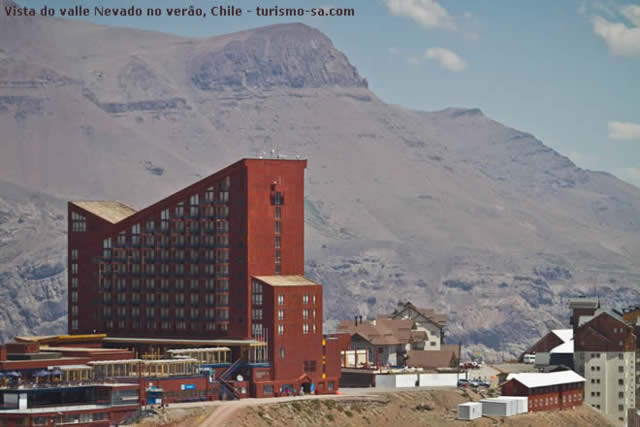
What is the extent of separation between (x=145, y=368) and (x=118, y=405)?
13.2 metres

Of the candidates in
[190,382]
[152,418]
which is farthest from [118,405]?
[190,382]

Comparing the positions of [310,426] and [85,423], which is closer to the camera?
[85,423]

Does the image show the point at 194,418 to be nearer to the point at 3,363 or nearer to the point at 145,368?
the point at 145,368

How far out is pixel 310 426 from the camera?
200 m

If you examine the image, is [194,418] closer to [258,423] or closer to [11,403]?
[258,423]

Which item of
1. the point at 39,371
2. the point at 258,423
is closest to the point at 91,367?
the point at 39,371

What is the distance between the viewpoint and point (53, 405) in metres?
179

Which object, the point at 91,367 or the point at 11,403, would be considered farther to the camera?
the point at 91,367

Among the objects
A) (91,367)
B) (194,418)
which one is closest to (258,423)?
(194,418)

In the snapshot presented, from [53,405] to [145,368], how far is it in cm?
1870

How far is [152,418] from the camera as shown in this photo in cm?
18150

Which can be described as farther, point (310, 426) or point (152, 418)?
point (310, 426)

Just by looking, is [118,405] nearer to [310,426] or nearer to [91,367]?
[91,367]

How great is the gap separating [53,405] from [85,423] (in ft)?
15.8
